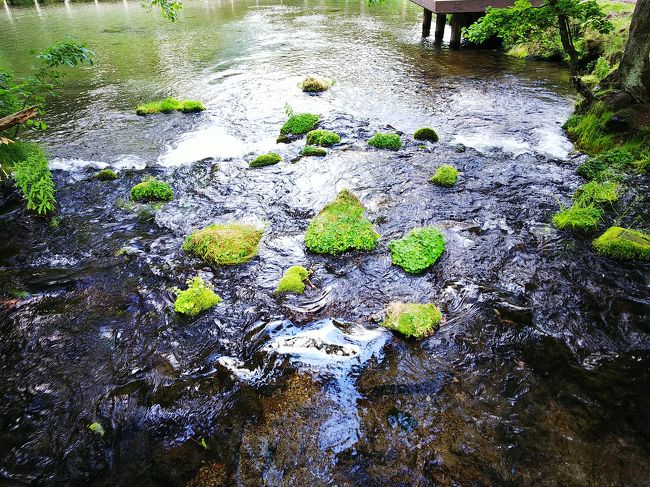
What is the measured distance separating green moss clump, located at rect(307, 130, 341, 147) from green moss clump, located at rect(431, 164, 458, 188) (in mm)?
3317

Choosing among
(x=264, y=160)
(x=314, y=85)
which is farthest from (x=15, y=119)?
(x=314, y=85)

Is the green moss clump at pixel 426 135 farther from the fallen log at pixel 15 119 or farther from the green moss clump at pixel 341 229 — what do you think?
the fallen log at pixel 15 119

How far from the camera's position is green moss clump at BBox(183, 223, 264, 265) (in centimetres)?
663

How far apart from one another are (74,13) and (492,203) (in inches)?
1592

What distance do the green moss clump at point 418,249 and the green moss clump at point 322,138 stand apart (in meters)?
4.76

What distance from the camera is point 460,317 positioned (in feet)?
17.8

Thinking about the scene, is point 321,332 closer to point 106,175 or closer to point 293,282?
point 293,282

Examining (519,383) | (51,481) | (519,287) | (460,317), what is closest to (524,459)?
(519,383)

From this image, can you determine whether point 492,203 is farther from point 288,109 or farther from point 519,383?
point 288,109

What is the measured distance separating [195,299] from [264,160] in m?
5.14

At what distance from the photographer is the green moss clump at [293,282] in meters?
5.99

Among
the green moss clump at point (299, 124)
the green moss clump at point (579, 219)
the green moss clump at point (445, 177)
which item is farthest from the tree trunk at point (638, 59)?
the green moss clump at point (299, 124)

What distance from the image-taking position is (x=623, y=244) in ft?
20.5

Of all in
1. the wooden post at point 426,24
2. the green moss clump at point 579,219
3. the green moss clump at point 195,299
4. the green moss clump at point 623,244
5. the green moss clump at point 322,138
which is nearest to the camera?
the green moss clump at point 195,299
